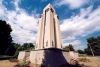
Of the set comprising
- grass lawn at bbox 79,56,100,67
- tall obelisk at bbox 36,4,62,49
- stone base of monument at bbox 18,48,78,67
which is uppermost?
tall obelisk at bbox 36,4,62,49

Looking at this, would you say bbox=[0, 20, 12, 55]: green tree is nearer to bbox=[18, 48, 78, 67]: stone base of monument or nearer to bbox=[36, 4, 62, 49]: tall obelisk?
bbox=[36, 4, 62, 49]: tall obelisk

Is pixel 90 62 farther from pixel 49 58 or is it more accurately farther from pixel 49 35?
pixel 49 35

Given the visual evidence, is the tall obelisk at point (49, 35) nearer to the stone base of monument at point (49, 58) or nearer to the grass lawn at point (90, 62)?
the stone base of monument at point (49, 58)

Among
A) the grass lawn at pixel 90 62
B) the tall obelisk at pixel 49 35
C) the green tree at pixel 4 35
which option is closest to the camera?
the grass lawn at pixel 90 62

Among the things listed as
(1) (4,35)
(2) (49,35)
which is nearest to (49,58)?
(2) (49,35)

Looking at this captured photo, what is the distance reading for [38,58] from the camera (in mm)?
14109

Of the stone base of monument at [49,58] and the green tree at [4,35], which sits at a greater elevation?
the green tree at [4,35]

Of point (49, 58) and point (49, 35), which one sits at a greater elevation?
point (49, 35)

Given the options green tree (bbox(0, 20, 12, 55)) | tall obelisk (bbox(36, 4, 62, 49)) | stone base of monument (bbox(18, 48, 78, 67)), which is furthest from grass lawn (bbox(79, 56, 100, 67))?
green tree (bbox(0, 20, 12, 55))

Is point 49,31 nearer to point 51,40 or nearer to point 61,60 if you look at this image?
point 51,40

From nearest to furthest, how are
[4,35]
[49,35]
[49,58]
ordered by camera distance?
[49,58] → [49,35] → [4,35]

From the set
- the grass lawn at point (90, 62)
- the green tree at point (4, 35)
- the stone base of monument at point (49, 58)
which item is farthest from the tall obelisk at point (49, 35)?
the green tree at point (4, 35)

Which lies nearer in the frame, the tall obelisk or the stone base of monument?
the stone base of monument

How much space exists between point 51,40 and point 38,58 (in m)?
6.60
